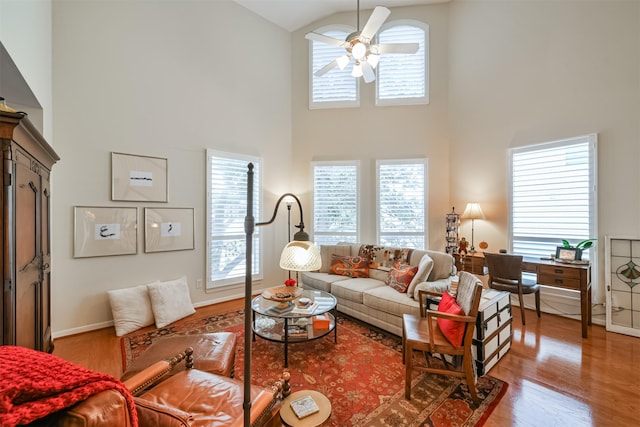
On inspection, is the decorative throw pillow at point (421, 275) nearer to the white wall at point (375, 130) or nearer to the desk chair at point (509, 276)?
the desk chair at point (509, 276)

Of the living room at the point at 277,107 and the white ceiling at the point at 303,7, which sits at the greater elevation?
the white ceiling at the point at 303,7

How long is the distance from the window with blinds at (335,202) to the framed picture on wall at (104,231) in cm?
292

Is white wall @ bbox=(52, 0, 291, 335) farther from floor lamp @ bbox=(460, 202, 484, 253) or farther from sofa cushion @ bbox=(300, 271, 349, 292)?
floor lamp @ bbox=(460, 202, 484, 253)

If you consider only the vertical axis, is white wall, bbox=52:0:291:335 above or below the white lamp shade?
above

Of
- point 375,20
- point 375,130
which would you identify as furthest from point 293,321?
point 375,130

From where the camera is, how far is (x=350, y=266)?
4.16 metres

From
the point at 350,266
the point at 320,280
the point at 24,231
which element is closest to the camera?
the point at 24,231

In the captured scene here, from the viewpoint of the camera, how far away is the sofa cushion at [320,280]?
3.89m

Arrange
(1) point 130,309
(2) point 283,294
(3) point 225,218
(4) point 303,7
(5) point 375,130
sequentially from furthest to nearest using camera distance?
(5) point 375,130
(4) point 303,7
(3) point 225,218
(1) point 130,309
(2) point 283,294

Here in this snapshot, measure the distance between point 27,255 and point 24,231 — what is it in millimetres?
184

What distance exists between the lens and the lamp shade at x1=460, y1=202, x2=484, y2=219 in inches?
167

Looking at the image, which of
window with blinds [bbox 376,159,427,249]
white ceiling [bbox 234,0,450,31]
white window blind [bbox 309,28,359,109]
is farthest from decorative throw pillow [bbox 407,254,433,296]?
white ceiling [bbox 234,0,450,31]

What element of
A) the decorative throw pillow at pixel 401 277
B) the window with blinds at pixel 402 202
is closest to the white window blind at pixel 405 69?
the window with blinds at pixel 402 202

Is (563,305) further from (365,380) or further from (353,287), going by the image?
(365,380)
